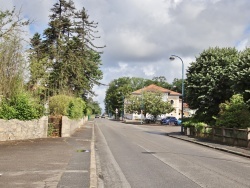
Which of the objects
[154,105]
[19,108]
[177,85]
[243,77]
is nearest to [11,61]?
[19,108]

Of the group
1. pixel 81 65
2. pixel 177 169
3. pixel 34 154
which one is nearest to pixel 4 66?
pixel 34 154

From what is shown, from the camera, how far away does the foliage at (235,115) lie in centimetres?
2356

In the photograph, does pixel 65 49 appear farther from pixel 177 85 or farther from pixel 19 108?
pixel 177 85

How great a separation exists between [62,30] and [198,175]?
125 ft

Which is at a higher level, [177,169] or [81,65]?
[81,65]

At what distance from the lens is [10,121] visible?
66.3ft

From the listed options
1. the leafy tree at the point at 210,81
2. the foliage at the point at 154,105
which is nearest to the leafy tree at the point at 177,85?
the foliage at the point at 154,105

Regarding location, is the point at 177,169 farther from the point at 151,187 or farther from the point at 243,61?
the point at 243,61

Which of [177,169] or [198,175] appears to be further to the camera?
[177,169]

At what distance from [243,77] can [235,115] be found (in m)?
3.38

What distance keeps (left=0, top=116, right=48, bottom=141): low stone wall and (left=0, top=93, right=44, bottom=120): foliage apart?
342 millimetres

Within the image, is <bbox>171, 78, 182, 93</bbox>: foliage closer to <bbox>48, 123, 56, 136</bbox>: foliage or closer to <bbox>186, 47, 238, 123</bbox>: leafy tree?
<bbox>186, 47, 238, 123</bbox>: leafy tree

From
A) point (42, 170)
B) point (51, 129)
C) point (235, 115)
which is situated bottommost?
point (42, 170)

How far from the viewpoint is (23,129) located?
2127cm
